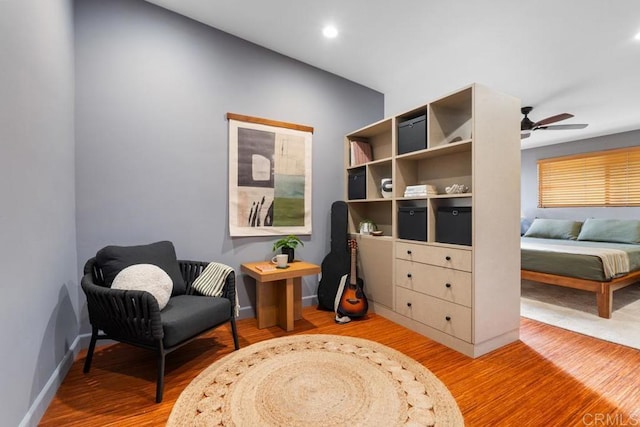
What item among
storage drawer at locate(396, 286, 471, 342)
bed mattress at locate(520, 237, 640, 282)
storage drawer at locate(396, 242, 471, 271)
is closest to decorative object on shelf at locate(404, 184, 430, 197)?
storage drawer at locate(396, 242, 471, 271)

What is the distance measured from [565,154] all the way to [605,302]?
4.14 meters

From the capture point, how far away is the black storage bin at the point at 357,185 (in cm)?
326

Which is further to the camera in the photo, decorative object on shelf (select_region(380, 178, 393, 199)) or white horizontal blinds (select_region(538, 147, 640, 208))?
white horizontal blinds (select_region(538, 147, 640, 208))

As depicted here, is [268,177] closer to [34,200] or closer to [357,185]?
[357,185]

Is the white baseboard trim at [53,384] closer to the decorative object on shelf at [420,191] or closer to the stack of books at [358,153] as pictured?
the decorative object on shelf at [420,191]

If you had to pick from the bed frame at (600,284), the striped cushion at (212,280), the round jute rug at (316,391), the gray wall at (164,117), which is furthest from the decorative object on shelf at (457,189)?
the bed frame at (600,284)

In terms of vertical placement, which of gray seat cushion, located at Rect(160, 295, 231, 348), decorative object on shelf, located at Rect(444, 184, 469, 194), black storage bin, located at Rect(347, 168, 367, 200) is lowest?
gray seat cushion, located at Rect(160, 295, 231, 348)

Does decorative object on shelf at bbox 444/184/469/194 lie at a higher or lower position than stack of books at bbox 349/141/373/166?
lower

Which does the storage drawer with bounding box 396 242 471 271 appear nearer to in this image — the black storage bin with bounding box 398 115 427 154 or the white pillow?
the black storage bin with bounding box 398 115 427 154

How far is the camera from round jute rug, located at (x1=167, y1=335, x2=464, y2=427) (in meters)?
1.45

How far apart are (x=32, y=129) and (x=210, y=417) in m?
1.75

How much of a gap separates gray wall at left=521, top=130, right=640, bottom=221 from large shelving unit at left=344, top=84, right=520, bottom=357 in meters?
4.55

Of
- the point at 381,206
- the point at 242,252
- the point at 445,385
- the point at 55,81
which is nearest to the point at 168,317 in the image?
the point at 242,252

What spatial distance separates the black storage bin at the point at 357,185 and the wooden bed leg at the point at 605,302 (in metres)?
2.65
